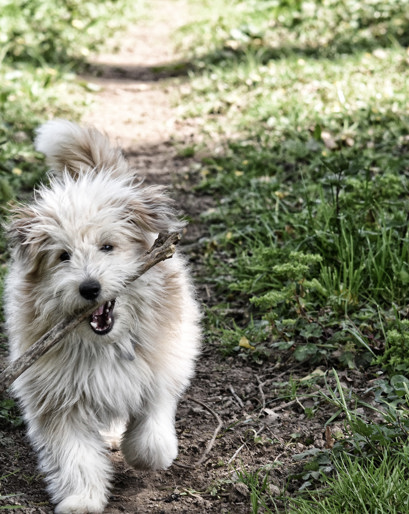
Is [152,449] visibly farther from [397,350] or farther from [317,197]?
[317,197]

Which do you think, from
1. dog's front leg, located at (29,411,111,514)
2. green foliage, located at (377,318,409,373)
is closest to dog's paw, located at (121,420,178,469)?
dog's front leg, located at (29,411,111,514)

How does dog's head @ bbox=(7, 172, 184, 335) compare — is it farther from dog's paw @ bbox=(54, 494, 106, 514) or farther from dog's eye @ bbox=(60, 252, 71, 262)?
dog's paw @ bbox=(54, 494, 106, 514)

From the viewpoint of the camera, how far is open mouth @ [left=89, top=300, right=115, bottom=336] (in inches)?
123

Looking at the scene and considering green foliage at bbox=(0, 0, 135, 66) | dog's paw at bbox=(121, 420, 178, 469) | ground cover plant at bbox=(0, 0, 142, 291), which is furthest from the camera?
green foliage at bbox=(0, 0, 135, 66)

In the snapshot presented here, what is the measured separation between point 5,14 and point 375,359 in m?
8.17

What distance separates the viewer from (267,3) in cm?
1109

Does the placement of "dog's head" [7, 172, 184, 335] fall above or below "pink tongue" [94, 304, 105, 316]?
above

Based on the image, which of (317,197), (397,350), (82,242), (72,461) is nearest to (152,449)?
(72,461)

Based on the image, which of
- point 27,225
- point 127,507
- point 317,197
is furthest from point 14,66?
point 127,507

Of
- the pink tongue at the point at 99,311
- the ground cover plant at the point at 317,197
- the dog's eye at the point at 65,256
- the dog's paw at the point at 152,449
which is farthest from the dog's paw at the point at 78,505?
the dog's eye at the point at 65,256

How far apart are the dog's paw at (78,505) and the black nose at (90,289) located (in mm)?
794

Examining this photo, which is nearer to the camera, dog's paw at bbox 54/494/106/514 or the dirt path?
dog's paw at bbox 54/494/106/514

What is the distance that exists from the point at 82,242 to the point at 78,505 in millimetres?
1031

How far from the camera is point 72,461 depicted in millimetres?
3117
